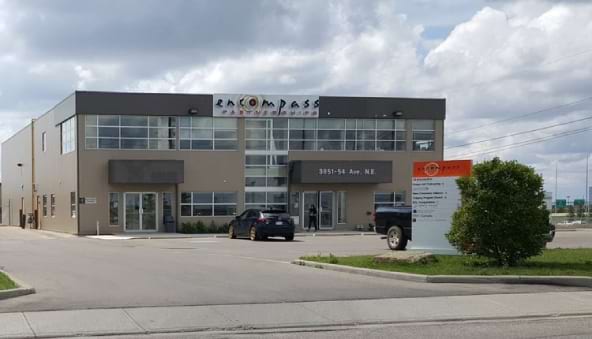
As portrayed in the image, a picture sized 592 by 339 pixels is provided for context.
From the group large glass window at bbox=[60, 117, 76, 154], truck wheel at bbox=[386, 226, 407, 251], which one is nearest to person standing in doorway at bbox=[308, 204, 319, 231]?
large glass window at bbox=[60, 117, 76, 154]

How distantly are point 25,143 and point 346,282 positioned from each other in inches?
2054

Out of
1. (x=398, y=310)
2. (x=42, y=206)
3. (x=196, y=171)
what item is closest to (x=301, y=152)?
(x=196, y=171)

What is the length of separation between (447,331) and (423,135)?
36368 mm

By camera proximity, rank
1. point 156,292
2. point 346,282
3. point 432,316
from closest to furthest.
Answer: point 432,316 → point 156,292 → point 346,282

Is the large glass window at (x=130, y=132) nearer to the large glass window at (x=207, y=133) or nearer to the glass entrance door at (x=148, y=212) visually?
the large glass window at (x=207, y=133)

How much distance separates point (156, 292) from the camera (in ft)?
43.0

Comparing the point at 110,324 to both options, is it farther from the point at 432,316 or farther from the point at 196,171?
the point at 196,171

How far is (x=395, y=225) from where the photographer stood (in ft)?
80.3

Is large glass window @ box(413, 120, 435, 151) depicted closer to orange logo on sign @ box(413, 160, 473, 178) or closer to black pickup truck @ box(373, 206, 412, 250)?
black pickup truck @ box(373, 206, 412, 250)

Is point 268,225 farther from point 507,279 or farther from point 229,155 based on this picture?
point 507,279

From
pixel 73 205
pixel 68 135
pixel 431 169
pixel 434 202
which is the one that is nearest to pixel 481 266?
pixel 434 202

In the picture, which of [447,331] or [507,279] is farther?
[507,279]

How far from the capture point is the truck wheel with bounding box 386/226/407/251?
24156mm

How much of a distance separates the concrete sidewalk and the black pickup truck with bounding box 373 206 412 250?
36.8 ft
